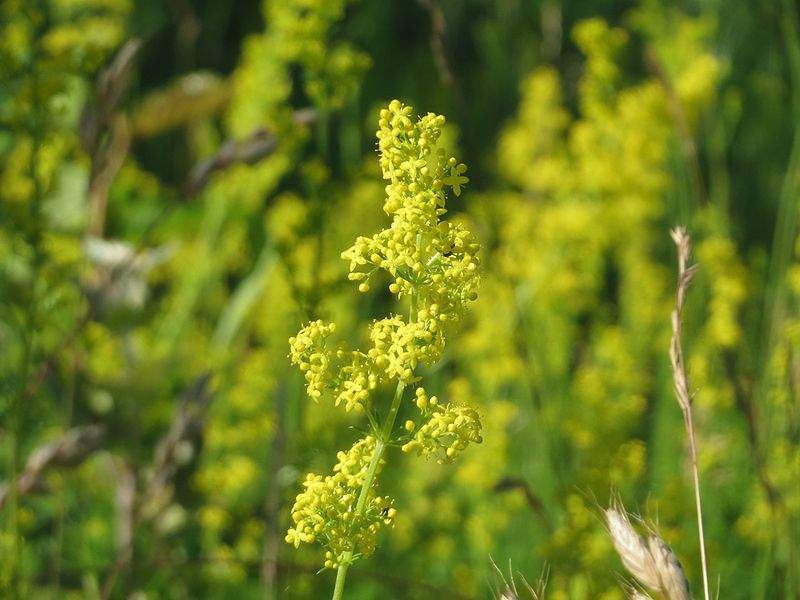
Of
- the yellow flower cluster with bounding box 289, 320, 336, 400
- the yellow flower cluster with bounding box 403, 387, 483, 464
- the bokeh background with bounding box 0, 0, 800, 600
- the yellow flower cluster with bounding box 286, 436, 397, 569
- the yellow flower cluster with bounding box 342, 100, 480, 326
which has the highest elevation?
the yellow flower cluster with bounding box 342, 100, 480, 326

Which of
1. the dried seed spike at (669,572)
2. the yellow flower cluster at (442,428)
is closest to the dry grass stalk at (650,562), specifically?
the dried seed spike at (669,572)

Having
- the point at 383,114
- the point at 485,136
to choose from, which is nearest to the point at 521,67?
the point at 485,136

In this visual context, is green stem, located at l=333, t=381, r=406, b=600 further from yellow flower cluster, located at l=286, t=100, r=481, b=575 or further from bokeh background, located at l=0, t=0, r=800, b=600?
bokeh background, located at l=0, t=0, r=800, b=600

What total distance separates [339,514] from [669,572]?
0.28 metres

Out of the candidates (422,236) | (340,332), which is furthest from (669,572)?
(340,332)

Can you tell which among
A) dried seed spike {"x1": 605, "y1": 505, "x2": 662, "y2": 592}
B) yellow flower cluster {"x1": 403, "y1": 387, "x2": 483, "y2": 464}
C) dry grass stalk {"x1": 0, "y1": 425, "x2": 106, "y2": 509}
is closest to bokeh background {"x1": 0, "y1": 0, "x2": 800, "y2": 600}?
dry grass stalk {"x1": 0, "y1": 425, "x2": 106, "y2": 509}

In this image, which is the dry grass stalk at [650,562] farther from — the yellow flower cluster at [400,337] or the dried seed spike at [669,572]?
the yellow flower cluster at [400,337]

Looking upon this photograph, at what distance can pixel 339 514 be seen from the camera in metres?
0.98

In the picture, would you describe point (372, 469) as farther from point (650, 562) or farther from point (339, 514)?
point (650, 562)

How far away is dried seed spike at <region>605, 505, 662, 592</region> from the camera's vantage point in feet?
2.93

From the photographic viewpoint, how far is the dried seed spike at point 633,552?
0.89m

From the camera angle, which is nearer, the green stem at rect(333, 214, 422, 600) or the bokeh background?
the green stem at rect(333, 214, 422, 600)

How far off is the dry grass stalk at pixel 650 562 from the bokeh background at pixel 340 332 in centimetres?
26

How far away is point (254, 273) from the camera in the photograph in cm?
266
